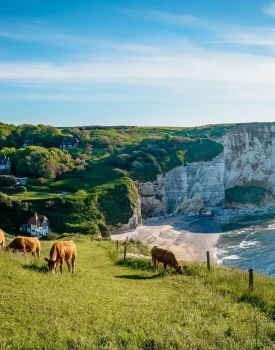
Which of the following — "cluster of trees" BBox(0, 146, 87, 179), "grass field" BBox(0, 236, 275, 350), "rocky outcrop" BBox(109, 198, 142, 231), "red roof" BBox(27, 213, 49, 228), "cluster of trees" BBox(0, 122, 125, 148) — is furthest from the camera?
"cluster of trees" BBox(0, 122, 125, 148)

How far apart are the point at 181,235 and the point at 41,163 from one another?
36293 mm

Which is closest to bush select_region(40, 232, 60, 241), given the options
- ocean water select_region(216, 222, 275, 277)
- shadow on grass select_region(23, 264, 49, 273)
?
ocean water select_region(216, 222, 275, 277)

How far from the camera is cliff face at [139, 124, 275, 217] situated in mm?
85625

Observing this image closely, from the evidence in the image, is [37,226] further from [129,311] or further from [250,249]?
[129,311]

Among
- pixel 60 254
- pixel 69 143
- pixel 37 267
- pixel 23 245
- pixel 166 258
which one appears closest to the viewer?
pixel 37 267

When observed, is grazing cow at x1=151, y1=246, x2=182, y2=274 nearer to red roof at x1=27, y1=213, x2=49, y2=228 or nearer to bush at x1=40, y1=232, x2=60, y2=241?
bush at x1=40, y1=232, x2=60, y2=241

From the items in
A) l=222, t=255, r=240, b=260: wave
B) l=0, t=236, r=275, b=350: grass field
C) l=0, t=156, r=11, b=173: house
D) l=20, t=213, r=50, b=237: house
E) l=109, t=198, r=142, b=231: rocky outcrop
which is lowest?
l=222, t=255, r=240, b=260: wave

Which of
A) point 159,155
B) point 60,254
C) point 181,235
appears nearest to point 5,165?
point 159,155

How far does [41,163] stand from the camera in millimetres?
82625

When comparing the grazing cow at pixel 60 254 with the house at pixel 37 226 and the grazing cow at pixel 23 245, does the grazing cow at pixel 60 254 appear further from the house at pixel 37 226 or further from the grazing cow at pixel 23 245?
the house at pixel 37 226

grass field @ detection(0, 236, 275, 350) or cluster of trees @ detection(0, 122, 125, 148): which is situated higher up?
cluster of trees @ detection(0, 122, 125, 148)

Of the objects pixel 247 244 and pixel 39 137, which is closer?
pixel 247 244

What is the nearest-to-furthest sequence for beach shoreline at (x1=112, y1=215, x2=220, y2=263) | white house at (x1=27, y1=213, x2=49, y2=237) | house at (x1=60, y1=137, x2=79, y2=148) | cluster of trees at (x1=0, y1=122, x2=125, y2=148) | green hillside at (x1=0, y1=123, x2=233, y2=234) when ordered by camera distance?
white house at (x1=27, y1=213, x2=49, y2=237) < beach shoreline at (x1=112, y1=215, x2=220, y2=263) < green hillside at (x1=0, y1=123, x2=233, y2=234) < house at (x1=60, y1=137, x2=79, y2=148) < cluster of trees at (x1=0, y1=122, x2=125, y2=148)

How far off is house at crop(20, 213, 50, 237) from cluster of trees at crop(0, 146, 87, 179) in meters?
25.7
